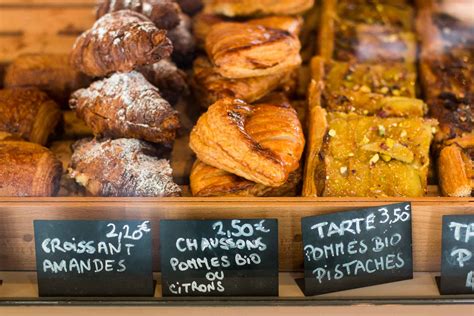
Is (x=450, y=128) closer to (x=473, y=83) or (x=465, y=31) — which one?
(x=473, y=83)

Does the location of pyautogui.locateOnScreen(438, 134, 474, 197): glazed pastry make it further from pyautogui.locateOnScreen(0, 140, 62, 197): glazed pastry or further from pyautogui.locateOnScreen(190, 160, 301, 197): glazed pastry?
pyautogui.locateOnScreen(0, 140, 62, 197): glazed pastry

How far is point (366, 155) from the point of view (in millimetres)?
2068

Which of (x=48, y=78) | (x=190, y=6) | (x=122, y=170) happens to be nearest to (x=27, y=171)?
(x=122, y=170)

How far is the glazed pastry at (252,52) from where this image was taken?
214cm

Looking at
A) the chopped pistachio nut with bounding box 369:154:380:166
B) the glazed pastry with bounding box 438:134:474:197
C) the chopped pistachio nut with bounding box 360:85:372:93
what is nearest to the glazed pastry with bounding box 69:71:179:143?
the chopped pistachio nut with bounding box 369:154:380:166

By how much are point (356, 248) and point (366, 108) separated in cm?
69

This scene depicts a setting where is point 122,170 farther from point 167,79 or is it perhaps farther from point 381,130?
point 381,130

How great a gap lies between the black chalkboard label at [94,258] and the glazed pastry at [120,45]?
58 centimetres

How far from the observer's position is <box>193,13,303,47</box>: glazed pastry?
2485mm

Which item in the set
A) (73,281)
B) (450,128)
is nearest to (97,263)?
(73,281)

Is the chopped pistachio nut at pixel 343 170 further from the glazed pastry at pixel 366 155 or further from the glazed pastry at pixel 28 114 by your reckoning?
the glazed pastry at pixel 28 114

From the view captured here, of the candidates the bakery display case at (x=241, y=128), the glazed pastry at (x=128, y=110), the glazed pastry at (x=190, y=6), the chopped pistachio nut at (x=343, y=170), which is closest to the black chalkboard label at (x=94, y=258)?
the bakery display case at (x=241, y=128)

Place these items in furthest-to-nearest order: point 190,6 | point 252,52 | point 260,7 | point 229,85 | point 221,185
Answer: point 190,6, point 260,7, point 229,85, point 252,52, point 221,185

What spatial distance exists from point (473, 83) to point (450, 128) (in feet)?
1.03
